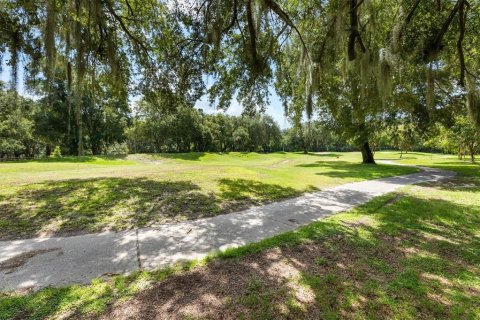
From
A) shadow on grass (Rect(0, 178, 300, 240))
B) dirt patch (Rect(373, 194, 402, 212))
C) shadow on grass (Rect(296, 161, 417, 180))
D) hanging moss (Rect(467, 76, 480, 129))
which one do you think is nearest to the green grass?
dirt patch (Rect(373, 194, 402, 212))

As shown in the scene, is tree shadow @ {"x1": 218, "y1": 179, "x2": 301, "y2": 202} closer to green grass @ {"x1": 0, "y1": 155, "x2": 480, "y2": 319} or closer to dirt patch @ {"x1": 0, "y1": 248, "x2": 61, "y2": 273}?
green grass @ {"x1": 0, "y1": 155, "x2": 480, "y2": 319}

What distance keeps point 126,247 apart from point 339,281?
3.00m

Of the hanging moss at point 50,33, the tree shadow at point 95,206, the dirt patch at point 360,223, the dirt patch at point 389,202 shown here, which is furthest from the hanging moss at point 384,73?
the hanging moss at point 50,33

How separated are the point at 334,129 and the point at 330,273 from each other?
17.7 m

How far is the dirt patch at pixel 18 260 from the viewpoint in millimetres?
2959

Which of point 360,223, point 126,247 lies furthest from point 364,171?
point 126,247

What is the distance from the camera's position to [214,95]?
871 cm

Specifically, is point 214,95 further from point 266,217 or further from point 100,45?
point 266,217

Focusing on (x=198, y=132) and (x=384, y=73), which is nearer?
(x=384, y=73)

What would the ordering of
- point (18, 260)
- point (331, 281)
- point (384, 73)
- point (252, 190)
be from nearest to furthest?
point (331, 281)
point (18, 260)
point (384, 73)
point (252, 190)

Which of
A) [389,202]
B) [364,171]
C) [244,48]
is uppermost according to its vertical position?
[244,48]

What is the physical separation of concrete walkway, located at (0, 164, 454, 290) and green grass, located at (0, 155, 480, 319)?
0.90 feet

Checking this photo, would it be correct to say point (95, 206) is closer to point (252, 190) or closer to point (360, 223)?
A: point (252, 190)

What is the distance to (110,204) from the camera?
550 cm
